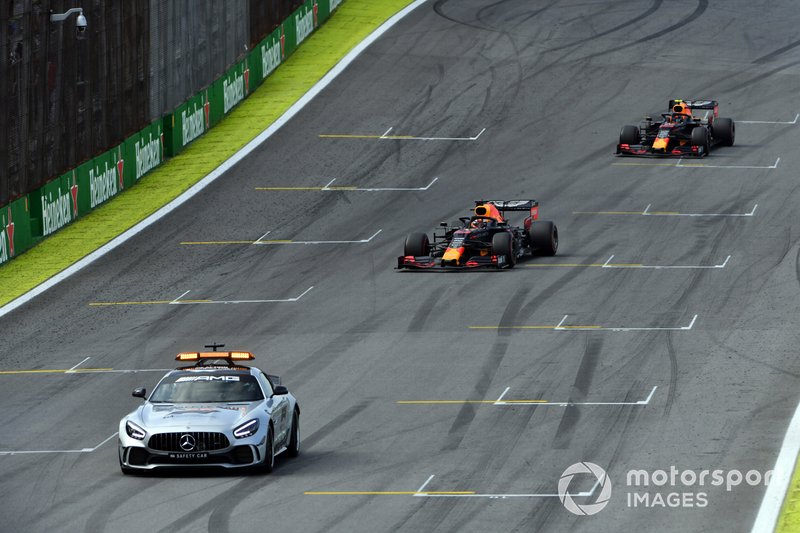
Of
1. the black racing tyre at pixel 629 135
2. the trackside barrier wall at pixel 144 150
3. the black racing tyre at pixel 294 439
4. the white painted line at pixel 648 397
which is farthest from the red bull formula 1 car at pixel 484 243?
the black racing tyre at pixel 294 439

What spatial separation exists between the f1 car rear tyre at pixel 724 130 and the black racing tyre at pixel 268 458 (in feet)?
94.1

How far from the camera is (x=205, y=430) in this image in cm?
1909

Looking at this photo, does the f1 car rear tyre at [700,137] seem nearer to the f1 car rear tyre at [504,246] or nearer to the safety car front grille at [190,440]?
the f1 car rear tyre at [504,246]

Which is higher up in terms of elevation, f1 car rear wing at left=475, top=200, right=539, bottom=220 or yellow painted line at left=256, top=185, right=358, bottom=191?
f1 car rear wing at left=475, top=200, right=539, bottom=220

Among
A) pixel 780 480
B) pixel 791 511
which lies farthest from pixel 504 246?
pixel 791 511

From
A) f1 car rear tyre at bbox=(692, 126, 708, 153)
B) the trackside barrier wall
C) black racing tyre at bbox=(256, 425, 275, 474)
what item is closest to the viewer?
black racing tyre at bbox=(256, 425, 275, 474)

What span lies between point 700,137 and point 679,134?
0.91 m

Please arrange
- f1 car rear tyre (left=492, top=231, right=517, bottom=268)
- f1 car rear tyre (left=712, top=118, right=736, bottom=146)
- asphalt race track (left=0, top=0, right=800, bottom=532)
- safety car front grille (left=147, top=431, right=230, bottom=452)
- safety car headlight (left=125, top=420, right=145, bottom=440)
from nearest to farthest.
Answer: asphalt race track (left=0, top=0, right=800, bottom=532)
safety car front grille (left=147, top=431, right=230, bottom=452)
safety car headlight (left=125, top=420, right=145, bottom=440)
f1 car rear tyre (left=492, top=231, right=517, bottom=268)
f1 car rear tyre (left=712, top=118, right=736, bottom=146)

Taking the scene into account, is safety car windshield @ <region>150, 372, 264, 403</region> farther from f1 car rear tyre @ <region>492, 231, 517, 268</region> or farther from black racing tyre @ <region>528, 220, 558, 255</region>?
black racing tyre @ <region>528, 220, 558, 255</region>

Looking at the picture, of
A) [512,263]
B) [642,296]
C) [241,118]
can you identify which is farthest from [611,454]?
[241,118]

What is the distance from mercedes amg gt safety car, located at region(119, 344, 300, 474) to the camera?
1912 cm

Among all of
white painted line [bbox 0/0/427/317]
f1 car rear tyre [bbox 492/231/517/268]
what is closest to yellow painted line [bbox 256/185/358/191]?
white painted line [bbox 0/0/427/317]

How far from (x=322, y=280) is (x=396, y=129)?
15.5 m

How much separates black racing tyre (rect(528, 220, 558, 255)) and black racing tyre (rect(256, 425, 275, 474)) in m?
16.2
